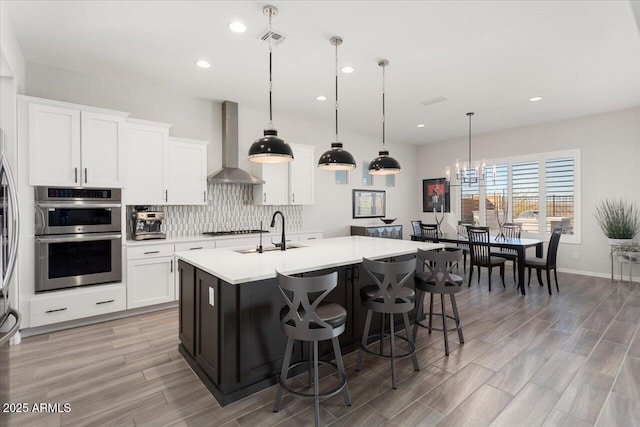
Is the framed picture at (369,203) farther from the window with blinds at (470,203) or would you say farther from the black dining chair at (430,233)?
the window with blinds at (470,203)

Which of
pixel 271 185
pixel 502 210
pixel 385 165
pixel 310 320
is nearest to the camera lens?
pixel 310 320

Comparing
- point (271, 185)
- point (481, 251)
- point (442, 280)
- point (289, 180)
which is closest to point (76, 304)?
point (271, 185)

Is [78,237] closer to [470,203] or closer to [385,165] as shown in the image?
[385,165]

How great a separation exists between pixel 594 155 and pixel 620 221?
49.8 inches

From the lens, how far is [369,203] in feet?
24.5

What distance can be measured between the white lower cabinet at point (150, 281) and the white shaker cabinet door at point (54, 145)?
3.79ft

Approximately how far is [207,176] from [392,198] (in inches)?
189

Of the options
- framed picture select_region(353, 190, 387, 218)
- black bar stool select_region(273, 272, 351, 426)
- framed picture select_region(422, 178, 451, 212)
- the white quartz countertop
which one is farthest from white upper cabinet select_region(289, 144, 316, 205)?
framed picture select_region(422, 178, 451, 212)

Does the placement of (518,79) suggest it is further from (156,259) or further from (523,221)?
(156,259)

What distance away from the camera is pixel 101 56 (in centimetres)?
349

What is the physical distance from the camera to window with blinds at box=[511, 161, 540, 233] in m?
6.56

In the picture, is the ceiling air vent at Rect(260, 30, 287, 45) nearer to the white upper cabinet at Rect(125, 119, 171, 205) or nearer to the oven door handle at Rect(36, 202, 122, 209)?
the white upper cabinet at Rect(125, 119, 171, 205)

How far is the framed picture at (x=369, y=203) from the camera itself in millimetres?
7188

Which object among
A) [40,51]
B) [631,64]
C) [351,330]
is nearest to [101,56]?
[40,51]
